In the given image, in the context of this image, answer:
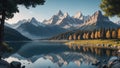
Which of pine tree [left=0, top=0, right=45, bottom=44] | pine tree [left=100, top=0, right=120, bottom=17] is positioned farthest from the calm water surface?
pine tree [left=0, top=0, right=45, bottom=44]

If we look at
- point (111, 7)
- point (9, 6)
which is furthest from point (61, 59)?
point (9, 6)

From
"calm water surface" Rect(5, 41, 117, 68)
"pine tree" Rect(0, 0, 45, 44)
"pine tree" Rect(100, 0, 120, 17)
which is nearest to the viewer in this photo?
"pine tree" Rect(0, 0, 45, 44)

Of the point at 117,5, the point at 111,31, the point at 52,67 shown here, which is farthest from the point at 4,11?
the point at 111,31

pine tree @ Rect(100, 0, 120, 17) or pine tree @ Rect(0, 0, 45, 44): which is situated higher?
pine tree @ Rect(100, 0, 120, 17)

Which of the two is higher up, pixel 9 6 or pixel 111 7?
pixel 111 7

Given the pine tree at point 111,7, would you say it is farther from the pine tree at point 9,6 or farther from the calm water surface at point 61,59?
the pine tree at point 9,6

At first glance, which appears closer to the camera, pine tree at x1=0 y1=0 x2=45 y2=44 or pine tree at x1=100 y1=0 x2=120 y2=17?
pine tree at x1=0 y1=0 x2=45 y2=44

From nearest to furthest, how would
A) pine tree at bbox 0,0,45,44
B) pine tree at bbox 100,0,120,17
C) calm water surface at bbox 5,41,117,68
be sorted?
pine tree at bbox 0,0,45,44
calm water surface at bbox 5,41,117,68
pine tree at bbox 100,0,120,17

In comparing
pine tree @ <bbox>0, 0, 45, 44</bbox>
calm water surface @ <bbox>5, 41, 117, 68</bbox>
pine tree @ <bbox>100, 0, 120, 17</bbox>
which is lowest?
calm water surface @ <bbox>5, 41, 117, 68</bbox>

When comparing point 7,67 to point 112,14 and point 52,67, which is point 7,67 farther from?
point 112,14

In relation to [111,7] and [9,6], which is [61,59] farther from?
[9,6]

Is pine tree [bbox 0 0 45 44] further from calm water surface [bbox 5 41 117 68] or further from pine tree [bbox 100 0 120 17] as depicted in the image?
pine tree [bbox 100 0 120 17]

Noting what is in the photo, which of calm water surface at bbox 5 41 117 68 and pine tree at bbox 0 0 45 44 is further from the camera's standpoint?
calm water surface at bbox 5 41 117 68

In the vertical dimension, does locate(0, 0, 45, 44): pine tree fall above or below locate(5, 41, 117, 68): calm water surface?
above
